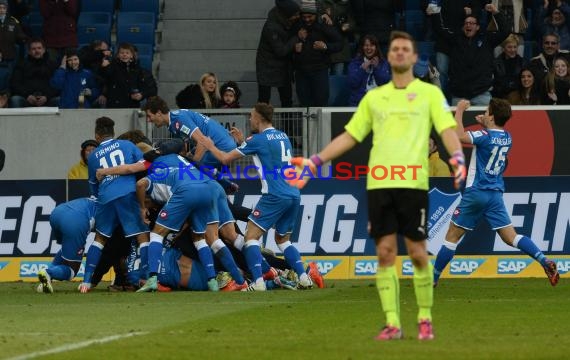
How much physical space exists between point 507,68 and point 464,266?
14.1 ft

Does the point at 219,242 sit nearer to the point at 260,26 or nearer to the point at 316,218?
the point at 316,218

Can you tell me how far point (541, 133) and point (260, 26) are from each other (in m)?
6.41

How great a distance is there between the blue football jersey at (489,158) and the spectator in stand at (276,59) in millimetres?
6241

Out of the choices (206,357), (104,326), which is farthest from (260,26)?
(206,357)

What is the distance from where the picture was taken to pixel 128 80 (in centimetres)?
2239

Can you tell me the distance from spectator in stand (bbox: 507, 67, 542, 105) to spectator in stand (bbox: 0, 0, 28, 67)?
8.55m

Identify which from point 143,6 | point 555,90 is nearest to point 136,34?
point 143,6

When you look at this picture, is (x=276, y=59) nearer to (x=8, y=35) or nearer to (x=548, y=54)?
(x=548, y=54)

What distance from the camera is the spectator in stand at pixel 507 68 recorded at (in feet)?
73.6

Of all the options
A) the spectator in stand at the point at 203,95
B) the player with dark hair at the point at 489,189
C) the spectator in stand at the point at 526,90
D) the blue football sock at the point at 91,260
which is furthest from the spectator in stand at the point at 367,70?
the blue football sock at the point at 91,260

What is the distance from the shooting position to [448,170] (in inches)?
813

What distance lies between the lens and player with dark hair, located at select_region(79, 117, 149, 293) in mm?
17031

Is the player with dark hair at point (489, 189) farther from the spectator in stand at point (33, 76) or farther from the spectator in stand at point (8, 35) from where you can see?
the spectator in stand at point (8, 35)

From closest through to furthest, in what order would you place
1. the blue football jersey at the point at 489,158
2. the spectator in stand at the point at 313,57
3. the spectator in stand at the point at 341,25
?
the blue football jersey at the point at 489,158 < the spectator in stand at the point at 313,57 < the spectator in stand at the point at 341,25
